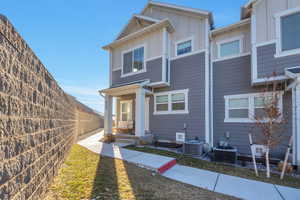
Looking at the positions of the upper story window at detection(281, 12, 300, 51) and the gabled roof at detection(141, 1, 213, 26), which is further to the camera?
the gabled roof at detection(141, 1, 213, 26)

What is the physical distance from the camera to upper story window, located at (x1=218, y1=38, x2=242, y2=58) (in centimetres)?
765

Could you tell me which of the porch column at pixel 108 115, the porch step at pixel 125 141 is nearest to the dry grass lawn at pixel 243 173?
the porch step at pixel 125 141

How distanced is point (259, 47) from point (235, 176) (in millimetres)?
5428

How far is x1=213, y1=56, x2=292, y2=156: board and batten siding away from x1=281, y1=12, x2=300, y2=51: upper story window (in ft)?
4.60

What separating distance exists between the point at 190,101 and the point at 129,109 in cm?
498

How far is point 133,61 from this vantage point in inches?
405

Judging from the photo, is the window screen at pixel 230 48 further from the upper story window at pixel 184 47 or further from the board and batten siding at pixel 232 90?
the upper story window at pixel 184 47

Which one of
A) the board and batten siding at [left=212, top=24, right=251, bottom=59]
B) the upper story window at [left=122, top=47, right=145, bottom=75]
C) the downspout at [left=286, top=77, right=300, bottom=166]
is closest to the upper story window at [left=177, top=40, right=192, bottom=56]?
the board and batten siding at [left=212, top=24, right=251, bottom=59]

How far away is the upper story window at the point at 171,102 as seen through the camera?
8.47 metres

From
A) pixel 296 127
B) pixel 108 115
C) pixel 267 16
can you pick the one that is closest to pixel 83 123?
pixel 108 115

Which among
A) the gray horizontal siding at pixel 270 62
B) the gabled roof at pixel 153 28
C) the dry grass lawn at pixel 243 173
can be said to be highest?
the gabled roof at pixel 153 28

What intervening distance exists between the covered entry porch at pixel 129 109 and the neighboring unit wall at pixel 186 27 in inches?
127

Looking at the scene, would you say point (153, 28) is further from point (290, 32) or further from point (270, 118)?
point (270, 118)

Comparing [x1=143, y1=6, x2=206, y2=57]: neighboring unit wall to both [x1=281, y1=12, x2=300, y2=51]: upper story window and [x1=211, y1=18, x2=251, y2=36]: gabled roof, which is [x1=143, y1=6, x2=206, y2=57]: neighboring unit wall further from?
[x1=281, y1=12, x2=300, y2=51]: upper story window
